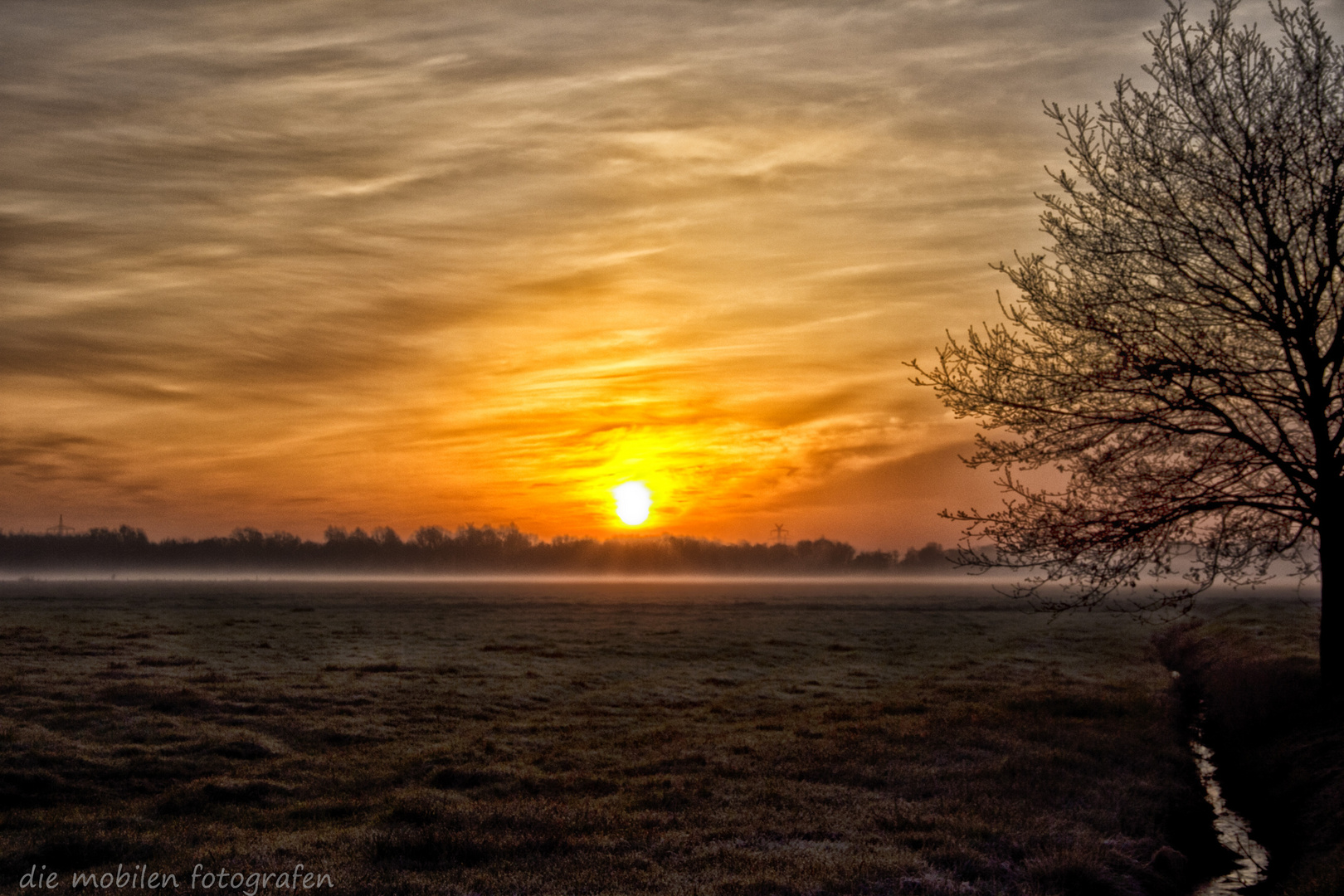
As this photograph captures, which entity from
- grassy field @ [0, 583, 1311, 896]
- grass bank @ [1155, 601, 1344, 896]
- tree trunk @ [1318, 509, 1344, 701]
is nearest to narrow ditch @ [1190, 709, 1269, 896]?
grass bank @ [1155, 601, 1344, 896]

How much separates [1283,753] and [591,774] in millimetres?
16306

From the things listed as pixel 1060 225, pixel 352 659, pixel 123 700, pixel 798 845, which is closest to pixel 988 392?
pixel 1060 225

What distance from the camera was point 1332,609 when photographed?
2111cm

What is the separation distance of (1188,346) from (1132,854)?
11795 mm

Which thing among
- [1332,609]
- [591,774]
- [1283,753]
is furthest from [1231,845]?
[591,774]

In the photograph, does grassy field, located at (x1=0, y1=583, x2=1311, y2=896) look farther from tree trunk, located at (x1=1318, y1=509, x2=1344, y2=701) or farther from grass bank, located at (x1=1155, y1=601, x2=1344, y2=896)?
tree trunk, located at (x1=1318, y1=509, x2=1344, y2=701)

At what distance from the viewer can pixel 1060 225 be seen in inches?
824

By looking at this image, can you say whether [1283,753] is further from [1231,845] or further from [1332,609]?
[1231,845]

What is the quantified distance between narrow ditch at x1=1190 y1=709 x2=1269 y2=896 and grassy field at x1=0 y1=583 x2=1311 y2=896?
467 mm

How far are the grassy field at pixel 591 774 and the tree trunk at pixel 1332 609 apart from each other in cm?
405

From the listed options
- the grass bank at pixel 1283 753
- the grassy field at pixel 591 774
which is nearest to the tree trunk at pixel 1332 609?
the grass bank at pixel 1283 753

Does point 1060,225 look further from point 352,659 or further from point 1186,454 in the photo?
point 352,659

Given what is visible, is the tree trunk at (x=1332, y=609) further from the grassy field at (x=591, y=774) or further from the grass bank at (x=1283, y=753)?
the grassy field at (x=591, y=774)

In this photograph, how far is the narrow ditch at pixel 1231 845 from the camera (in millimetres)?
13577
